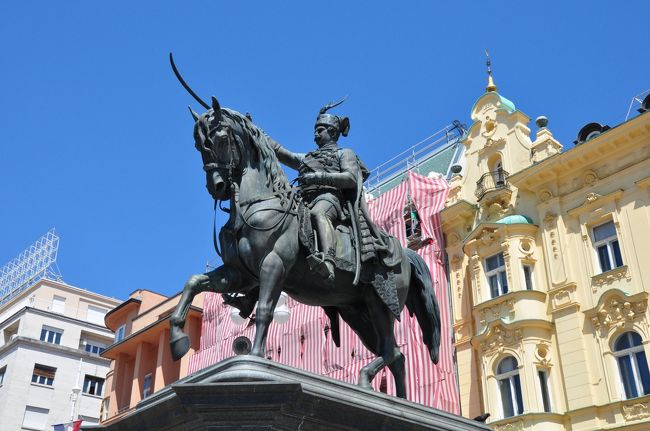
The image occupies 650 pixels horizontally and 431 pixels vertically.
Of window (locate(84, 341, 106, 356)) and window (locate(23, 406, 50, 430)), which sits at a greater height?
window (locate(84, 341, 106, 356))

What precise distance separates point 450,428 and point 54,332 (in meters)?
57.2

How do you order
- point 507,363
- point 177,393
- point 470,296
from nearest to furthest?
point 177,393 → point 507,363 → point 470,296

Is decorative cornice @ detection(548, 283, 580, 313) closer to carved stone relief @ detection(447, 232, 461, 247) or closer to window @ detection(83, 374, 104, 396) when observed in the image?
carved stone relief @ detection(447, 232, 461, 247)

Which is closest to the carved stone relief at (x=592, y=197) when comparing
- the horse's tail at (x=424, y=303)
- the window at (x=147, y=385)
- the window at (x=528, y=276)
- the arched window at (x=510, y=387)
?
the window at (x=528, y=276)

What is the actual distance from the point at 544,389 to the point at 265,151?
790 inches

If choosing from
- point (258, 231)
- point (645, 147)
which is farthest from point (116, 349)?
point (258, 231)

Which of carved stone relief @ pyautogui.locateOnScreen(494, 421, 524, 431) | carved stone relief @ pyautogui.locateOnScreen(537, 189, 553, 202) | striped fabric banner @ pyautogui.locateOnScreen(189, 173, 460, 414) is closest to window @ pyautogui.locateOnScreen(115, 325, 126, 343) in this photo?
striped fabric banner @ pyautogui.locateOnScreen(189, 173, 460, 414)

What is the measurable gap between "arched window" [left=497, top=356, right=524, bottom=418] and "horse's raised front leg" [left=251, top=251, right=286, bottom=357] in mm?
19934

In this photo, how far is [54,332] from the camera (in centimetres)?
5969

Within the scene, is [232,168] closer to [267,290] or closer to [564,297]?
[267,290]

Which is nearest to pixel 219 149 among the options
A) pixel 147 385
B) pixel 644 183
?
pixel 644 183

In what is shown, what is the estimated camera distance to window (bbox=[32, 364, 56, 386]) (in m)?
56.9

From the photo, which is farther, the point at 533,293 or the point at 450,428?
the point at 533,293

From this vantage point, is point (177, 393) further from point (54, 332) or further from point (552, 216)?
point (54, 332)
